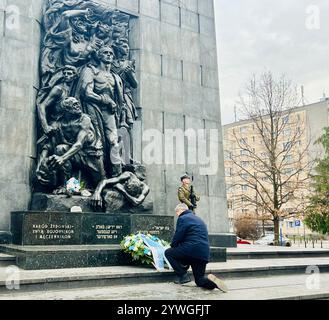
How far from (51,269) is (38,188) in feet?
11.7

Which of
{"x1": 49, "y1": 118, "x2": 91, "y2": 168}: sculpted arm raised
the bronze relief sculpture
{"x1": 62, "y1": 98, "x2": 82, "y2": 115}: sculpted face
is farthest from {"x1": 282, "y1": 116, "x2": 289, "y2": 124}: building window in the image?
{"x1": 62, "y1": 98, "x2": 82, "y2": 115}: sculpted face

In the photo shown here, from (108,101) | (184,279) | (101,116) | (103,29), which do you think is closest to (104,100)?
(108,101)

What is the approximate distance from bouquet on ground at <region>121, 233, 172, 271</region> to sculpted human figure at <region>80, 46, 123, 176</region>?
3.53m

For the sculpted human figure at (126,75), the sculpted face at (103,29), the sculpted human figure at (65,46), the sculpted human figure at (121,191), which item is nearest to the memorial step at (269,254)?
the sculpted human figure at (121,191)

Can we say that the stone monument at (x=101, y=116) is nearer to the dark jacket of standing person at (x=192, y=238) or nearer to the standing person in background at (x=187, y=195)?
the standing person in background at (x=187, y=195)

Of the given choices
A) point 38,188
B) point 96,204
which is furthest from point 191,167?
point 38,188

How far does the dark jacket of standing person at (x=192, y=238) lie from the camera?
7.70 meters

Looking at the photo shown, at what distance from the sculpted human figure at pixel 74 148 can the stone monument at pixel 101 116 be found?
29 millimetres

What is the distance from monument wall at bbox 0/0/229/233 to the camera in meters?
11.7

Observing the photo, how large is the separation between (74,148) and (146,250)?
158 inches

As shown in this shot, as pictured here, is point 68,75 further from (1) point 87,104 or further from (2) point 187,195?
(2) point 187,195

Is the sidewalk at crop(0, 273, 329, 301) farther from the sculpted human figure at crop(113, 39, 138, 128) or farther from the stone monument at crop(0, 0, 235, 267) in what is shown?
the sculpted human figure at crop(113, 39, 138, 128)
